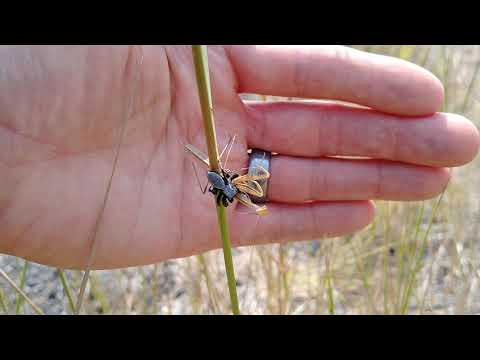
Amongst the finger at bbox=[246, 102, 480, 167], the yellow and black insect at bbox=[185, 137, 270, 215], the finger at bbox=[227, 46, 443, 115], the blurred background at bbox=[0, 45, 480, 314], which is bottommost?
the blurred background at bbox=[0, 45, 480, 314]

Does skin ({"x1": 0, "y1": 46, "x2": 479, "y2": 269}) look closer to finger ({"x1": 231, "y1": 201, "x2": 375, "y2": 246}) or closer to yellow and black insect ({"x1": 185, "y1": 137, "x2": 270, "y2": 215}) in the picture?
finger ({"x1": 231, "y1": 201, "x2": 375, "y2": 246})

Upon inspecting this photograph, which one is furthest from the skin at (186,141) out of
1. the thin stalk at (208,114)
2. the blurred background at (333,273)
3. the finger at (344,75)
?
the thin stalk at (208,114)

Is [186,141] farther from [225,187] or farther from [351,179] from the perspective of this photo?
[225,187]

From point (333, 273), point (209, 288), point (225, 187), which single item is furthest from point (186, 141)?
point (333, 273)

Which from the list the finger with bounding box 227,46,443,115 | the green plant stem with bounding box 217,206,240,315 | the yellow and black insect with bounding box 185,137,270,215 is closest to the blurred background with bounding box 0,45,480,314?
the finger with bounding box 227,46,443,115

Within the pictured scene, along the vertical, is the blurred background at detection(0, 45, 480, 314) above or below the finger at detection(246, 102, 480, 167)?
below

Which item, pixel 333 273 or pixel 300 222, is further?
pixel 333 273
